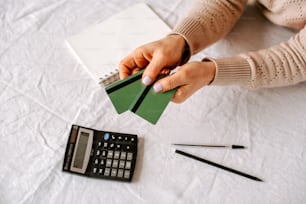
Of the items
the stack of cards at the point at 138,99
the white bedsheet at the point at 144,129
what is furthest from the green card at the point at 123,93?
the white bedsheet at the point at 144,129

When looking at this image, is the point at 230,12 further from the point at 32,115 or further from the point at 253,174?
Answer: the point at 32,115

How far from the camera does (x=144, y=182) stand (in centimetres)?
56

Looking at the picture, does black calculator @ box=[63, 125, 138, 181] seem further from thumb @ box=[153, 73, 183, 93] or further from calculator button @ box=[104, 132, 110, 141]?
thumb @ box=[153, 73, 183, 93]

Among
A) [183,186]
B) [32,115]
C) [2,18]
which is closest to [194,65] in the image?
[183,186]

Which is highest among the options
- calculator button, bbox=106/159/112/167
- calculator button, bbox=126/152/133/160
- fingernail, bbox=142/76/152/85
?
fingernail, bbox=142/76/152/85

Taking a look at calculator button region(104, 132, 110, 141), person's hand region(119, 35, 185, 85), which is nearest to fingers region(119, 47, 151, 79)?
person's hand region(119, 35, 185, 85)

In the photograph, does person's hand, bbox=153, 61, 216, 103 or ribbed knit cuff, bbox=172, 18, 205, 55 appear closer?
person's hand, bbox=153, 61, 216, 103

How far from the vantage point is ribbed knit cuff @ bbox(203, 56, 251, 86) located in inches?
24.0

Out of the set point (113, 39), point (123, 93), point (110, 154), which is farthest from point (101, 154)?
point (113, 39)

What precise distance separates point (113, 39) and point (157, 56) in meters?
0.17

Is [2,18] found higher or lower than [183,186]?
higher

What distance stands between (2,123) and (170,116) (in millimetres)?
321

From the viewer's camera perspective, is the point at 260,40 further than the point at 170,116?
Yes

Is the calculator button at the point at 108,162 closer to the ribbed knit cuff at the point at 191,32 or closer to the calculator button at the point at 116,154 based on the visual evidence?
the calculator button at the point at 116,154
